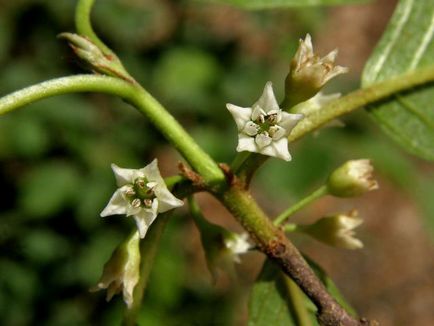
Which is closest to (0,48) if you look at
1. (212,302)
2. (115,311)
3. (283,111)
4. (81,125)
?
(81,125)

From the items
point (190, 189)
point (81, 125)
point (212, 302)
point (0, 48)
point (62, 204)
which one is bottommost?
point (212, 302)

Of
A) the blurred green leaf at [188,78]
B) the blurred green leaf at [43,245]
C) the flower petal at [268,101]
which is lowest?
the blurred green leaf at [43,245]

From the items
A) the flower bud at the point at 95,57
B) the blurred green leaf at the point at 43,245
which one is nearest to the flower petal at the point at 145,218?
the flower bud at the point at 95,57

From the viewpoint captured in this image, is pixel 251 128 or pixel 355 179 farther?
pixel 355 179

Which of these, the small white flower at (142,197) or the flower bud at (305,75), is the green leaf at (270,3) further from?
the small white flower at (142,197)

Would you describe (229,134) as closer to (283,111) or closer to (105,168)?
(105,168)

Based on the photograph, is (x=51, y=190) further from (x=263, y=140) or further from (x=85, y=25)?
(x=263, y=140)

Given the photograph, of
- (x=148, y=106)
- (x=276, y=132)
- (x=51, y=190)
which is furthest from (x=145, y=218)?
(x=51, y=190)
